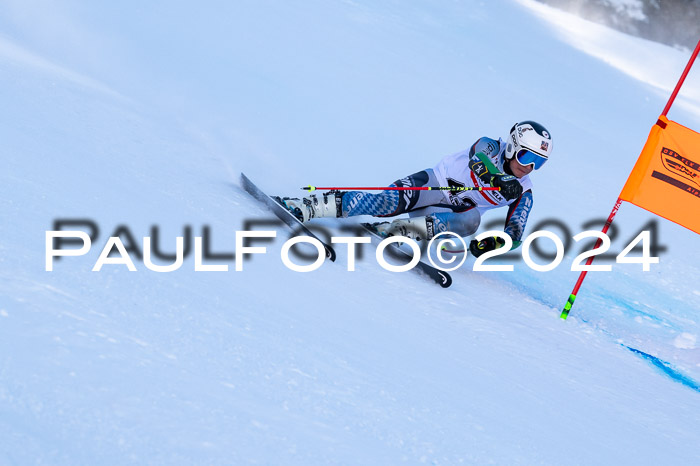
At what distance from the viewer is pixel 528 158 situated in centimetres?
405

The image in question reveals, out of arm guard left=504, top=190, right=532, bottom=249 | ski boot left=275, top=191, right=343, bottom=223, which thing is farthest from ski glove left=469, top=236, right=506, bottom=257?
ski boot left=275, top=191, right=343, bottom=223

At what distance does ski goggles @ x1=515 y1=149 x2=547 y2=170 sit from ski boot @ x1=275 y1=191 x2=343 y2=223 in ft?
3.25

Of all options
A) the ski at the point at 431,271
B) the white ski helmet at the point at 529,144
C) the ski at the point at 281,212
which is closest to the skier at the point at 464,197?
the white ski helmet at the point at 529,144

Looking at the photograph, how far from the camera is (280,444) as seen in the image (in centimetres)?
177

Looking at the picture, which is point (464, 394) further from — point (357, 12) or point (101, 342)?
point (357, 12)

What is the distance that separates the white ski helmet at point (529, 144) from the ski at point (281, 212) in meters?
1.23

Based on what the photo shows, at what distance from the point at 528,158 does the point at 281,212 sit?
1.37 meters

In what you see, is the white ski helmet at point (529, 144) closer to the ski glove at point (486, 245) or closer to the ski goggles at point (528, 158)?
the ski goggles at point (528, 158)

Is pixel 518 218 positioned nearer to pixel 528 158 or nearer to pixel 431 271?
pixel 528 158

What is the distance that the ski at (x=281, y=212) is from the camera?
348 centimetres

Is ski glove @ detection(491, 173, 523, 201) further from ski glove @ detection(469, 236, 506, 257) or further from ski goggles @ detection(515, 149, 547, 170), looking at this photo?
ski glove @ detection(469, 236, 506, 257)

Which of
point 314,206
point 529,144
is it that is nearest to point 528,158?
point 529,144

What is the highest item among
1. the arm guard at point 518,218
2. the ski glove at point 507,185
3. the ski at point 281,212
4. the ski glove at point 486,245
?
the ski glove at point 507,185

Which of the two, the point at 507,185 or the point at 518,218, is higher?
the point at 507,185
